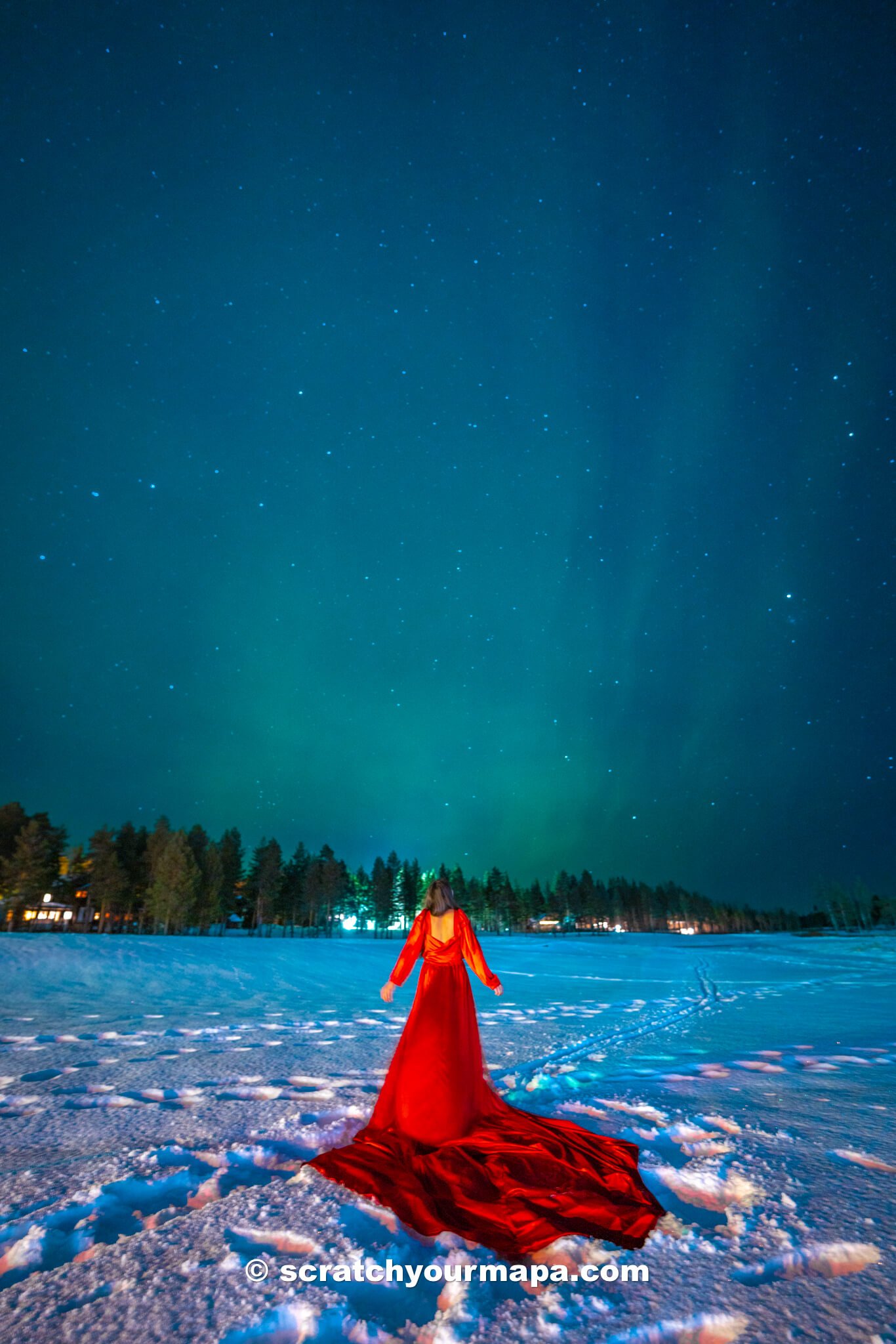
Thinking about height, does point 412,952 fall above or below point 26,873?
above

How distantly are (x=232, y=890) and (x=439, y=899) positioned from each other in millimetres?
59919

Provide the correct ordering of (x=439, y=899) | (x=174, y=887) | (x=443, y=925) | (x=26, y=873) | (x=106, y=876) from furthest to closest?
(x=106, y=876) < (x=174, y=887) < (x=26, y=873) < (x=439, y=899) < (x=443, y=925)

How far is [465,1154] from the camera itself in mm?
3643

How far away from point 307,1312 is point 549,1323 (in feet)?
3.15

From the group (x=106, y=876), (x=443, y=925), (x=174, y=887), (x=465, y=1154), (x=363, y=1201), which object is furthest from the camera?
(x=106, y=876)

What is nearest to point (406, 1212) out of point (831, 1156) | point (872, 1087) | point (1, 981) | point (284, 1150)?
point (284, 1150)

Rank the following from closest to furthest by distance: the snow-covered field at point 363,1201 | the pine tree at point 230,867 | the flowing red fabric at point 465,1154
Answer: the snow-covered field at point 363,1201
the flowing red fabric at point 465,1154
the pine tree at point 230,867

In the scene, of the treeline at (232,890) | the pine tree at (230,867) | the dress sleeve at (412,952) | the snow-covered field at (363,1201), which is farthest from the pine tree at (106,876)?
the dress sleeve at (412,952)

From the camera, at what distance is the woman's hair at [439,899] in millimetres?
4953

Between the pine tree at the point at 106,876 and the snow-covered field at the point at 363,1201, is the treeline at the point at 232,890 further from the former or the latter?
the snow-covered field at the point at 363,1201

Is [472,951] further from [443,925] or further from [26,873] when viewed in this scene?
[26,873]

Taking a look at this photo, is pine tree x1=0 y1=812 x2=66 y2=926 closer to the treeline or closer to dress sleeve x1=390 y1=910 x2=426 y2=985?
the treeline

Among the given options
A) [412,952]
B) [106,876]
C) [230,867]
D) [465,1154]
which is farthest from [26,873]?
[465,1154]

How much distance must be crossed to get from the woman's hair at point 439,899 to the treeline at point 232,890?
4360 centimetres
